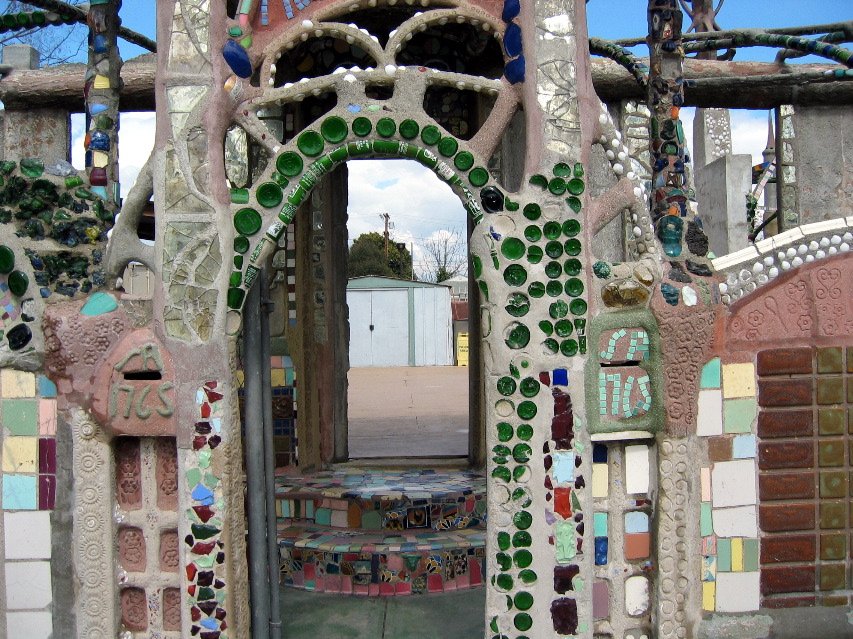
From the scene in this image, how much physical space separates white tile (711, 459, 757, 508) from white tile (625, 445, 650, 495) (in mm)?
341

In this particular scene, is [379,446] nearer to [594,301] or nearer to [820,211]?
[594,301]

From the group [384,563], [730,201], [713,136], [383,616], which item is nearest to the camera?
[383,616]

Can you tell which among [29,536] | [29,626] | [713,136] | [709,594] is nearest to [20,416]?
[29,536]

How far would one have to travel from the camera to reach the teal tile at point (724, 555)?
360 cm

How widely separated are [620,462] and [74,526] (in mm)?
2666

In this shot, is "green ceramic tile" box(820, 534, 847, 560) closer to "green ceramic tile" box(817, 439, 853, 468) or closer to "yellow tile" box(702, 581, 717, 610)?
"green ceramic tile" box(817, 439, 853, 468)

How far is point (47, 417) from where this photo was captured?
11.8ft

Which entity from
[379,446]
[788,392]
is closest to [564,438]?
[788,392]

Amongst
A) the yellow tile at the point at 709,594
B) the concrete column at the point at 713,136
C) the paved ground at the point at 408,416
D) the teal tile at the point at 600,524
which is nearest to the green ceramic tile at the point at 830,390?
the yellow tile at the point at 709,594

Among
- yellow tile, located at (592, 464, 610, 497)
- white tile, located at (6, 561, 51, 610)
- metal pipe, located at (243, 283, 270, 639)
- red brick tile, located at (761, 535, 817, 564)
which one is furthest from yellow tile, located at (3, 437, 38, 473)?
red brick tile, located at (761, 535, 817, 564)

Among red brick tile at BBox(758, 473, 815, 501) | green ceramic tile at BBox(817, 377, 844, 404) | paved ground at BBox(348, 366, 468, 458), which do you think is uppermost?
green ceramic tile at BBox(817, 377, 844, 404)

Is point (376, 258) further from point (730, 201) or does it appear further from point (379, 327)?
point (730, 201)

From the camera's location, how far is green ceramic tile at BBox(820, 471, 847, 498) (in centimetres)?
364

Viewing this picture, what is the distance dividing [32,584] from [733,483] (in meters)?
3.48
